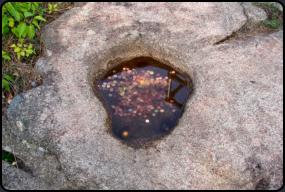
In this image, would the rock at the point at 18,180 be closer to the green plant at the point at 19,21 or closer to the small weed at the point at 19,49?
the small weed at the point at 19,49

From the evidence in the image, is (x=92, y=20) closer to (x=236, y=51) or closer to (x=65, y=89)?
(x=65, y=89)

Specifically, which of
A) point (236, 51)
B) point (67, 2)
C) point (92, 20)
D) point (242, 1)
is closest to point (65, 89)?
point (92, 20)

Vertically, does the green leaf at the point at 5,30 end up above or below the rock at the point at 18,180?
above

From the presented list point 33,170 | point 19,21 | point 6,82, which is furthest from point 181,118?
point 19,21

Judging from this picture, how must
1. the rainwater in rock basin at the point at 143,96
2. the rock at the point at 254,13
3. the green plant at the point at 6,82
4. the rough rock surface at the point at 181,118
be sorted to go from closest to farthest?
the rough rock surface at the point at 181,118, the rainwater in rock basin at the point at 143,96, the green plant at the point at 6,82, the rock at the point at 254,13

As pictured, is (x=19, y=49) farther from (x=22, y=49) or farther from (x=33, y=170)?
(x=33, y=170)

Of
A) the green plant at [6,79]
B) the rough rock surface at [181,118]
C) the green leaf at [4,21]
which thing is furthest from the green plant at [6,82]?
→ the green leaf at [4,21]
